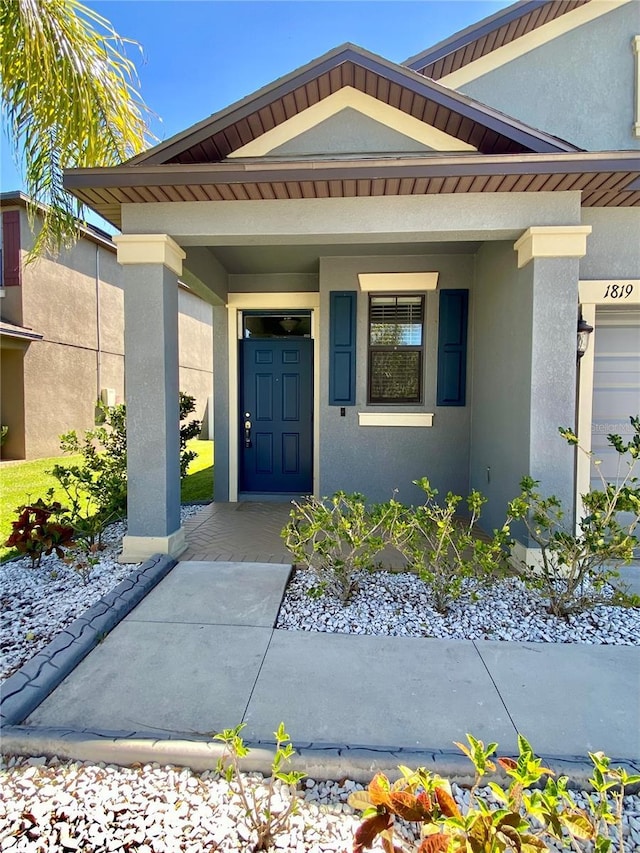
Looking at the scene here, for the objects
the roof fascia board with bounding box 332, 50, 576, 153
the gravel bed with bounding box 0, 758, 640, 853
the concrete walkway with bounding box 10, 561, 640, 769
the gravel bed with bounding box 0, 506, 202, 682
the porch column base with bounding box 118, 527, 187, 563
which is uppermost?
the roof fascia board with bounding box 332, 50, 576, 153

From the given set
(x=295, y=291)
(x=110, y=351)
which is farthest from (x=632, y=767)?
(x=110, y=351)

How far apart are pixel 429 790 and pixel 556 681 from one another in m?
1.78

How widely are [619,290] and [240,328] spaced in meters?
5.26

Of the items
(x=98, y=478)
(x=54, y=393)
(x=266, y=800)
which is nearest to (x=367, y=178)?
(x=266, y=800)

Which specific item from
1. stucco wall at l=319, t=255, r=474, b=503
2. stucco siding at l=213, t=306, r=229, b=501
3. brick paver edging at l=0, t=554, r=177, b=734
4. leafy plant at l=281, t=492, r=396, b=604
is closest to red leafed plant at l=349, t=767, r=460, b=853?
brick paver edging at l=0, t=554, r=177, b=734

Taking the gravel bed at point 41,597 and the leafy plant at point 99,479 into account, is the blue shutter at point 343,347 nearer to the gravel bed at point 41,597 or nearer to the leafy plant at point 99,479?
the leafy plant at point 99,479

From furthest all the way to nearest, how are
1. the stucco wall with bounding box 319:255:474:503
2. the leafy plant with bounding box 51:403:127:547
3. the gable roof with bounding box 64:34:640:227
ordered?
the stucco wall with bounding box 319:255:474:503
the leafy plant with bounding box 51:403:127:547
the gable roof with bounding box 64:34:640:227

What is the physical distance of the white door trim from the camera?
288 inches

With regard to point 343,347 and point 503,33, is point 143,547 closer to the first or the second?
point 343,347

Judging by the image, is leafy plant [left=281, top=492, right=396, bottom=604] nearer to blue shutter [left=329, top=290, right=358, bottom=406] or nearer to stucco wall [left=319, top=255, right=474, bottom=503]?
stucco wall [left=319, top=255, right=474, bottom=503]

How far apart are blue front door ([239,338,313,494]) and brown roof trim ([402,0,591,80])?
404cm

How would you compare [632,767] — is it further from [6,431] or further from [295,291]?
[6,431]

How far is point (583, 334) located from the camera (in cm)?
464

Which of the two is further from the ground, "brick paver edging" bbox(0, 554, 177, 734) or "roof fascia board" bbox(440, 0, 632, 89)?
"roof fascia board" bbox(440, 0, 632, 89)
